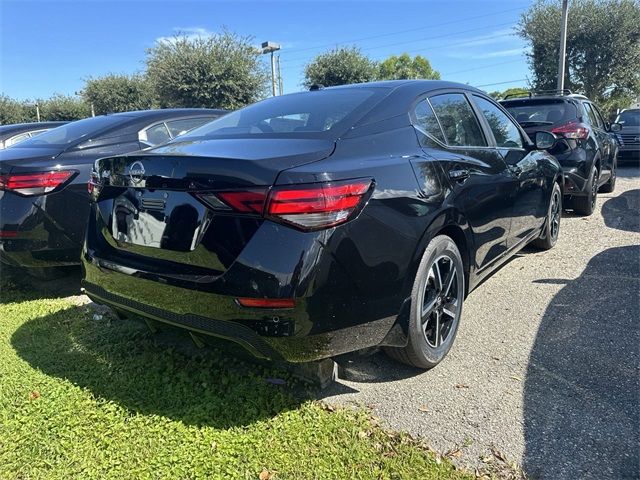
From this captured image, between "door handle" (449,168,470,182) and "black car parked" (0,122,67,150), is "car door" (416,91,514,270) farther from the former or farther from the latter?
"black car parked" (0,122,67,150)

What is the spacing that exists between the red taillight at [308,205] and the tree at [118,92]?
34.5 meters

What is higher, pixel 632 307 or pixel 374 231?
pixel 374 231

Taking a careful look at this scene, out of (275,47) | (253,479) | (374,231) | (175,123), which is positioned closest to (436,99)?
(374,231)

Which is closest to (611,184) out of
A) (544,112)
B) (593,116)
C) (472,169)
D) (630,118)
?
(593,116)

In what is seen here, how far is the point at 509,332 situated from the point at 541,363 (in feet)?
1.47

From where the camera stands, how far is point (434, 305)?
2758mm

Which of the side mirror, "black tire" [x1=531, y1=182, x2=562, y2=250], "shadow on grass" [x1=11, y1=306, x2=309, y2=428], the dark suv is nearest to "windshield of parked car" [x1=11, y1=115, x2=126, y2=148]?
"shadow on grass" [x1=11, y1=306, x2=309, y2=428]

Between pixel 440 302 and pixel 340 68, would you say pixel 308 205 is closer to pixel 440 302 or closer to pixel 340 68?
pixel 440 302

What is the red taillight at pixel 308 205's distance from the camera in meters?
1.98

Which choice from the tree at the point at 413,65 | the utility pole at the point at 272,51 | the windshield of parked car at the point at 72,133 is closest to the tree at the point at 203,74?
the utility pole at the point at 272,51

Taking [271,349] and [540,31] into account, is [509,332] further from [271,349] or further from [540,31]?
[540,31]

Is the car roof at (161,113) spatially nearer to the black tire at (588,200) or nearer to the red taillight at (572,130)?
the red taillight at (572,130)

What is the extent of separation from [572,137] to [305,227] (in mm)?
5627

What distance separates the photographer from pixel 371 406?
255 cm
